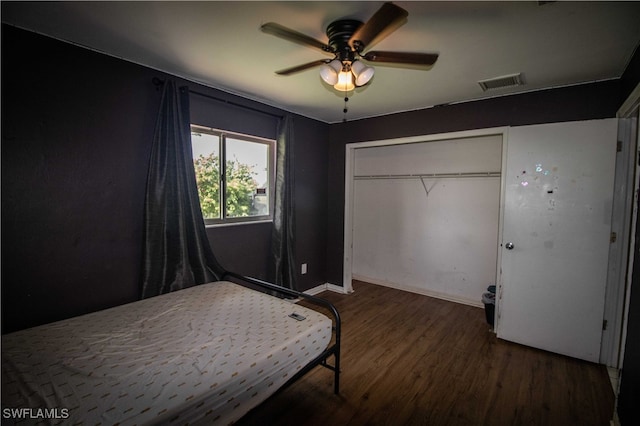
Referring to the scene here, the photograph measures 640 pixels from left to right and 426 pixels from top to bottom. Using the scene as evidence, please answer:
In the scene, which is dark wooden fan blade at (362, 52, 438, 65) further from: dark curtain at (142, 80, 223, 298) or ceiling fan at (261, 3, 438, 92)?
dark curtain at (142, 80, 223, 298)

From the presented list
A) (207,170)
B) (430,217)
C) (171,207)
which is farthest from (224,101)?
(430,217)

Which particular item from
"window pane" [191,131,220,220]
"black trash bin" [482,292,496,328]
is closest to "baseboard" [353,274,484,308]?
"black trash bin" [482,292,496,328]

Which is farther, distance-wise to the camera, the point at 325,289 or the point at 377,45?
the point at 325,289

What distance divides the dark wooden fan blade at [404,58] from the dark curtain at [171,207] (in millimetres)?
1695

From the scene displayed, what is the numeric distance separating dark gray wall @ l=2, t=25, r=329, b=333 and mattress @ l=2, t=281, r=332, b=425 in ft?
1.00

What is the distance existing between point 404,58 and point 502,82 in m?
1.44

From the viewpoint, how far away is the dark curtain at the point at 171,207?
2.38 metres

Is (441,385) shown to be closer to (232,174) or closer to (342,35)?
(342,35)

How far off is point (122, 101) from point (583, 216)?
153 inches

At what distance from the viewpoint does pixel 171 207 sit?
8.14ft

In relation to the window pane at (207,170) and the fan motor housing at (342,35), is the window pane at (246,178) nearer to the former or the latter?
the window pane at (207,170)

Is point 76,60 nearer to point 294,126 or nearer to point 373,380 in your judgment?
point 294,126

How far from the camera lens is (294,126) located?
12.0ft

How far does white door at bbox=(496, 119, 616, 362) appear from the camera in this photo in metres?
2.38
